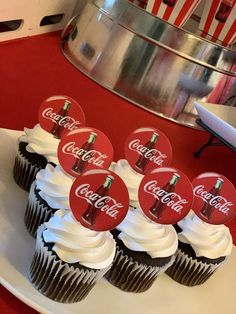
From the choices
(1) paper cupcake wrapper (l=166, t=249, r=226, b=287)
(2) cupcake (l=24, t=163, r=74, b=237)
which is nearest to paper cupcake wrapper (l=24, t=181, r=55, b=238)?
(2) cupcake (l=24, t=163, r=74, b=237)

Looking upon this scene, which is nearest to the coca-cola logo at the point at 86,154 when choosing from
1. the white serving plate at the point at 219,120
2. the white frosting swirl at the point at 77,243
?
the white frosting swirl at the point at 77,243

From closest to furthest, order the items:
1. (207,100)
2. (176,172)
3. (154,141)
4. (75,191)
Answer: (75,191) < (176,172) < (154,141) < (207,100)

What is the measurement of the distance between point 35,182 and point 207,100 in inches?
34.6

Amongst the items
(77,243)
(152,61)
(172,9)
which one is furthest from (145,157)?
(172,9)

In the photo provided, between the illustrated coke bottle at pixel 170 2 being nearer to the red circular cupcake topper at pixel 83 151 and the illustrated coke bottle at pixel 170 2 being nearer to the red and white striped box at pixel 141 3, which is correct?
the red and white striped box at pixel 141 3

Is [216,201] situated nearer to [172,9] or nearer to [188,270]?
[188,270]

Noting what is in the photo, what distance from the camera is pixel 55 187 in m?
0.89

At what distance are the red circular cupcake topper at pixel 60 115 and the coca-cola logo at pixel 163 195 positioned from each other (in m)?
0.22

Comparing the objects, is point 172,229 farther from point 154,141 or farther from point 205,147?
point 205,147

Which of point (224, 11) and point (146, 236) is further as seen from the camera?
point (224, 11)

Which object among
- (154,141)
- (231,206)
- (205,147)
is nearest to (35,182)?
(154,141)

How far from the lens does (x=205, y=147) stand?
1.53m

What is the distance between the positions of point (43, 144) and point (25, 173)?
0.21ft

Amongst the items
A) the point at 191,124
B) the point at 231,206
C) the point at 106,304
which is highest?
the point at 231,206
